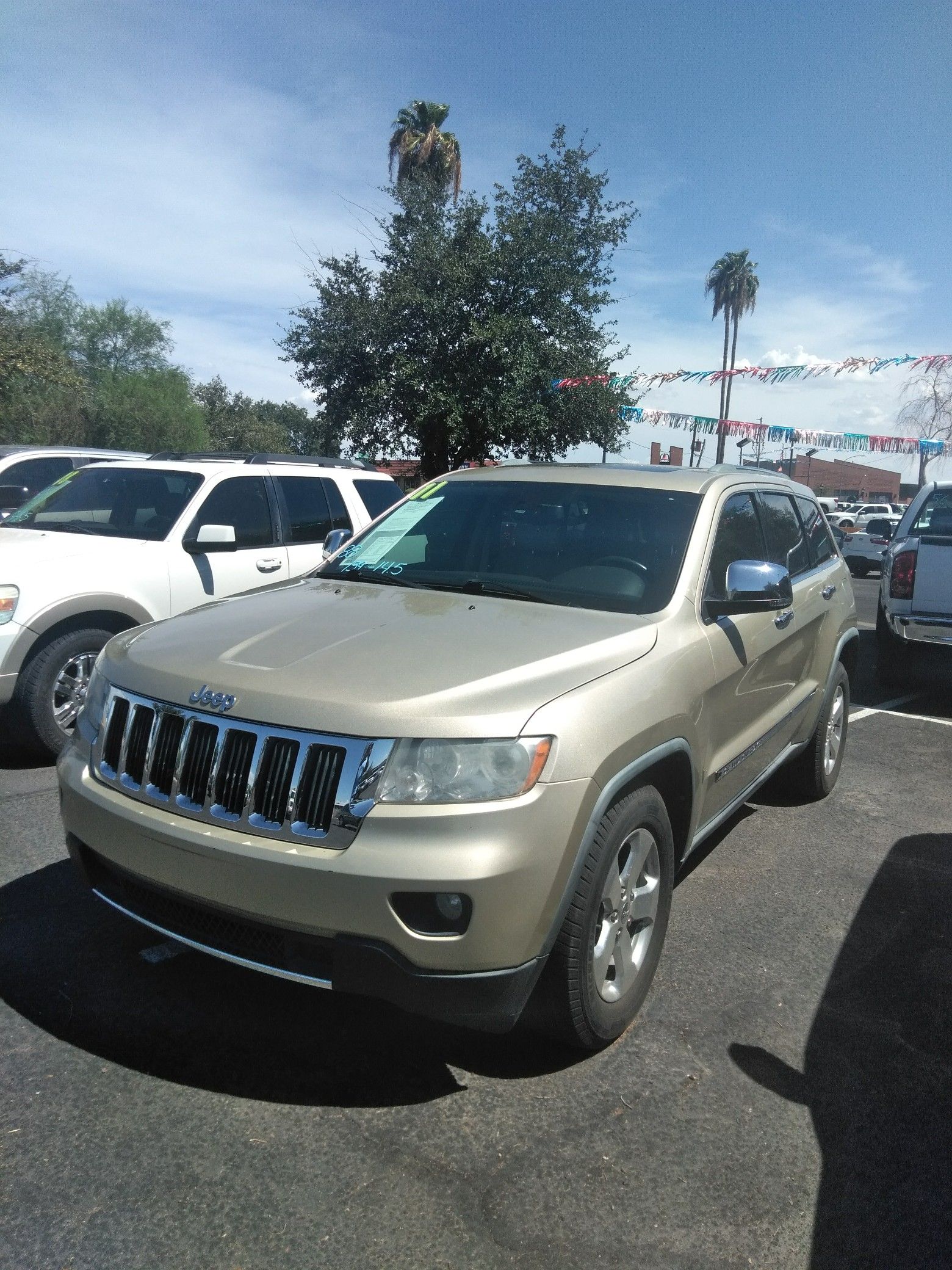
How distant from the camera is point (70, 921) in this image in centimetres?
361

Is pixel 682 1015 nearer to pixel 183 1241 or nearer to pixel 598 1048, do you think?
pixel 598 1048

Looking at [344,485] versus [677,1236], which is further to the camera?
[344,485]

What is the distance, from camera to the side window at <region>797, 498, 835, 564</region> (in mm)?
5355

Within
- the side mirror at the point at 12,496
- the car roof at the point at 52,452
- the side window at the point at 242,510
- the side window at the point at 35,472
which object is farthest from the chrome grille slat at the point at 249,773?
the side window at the point at 35,472

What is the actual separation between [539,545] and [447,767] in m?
1.65

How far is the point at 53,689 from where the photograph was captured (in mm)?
5441

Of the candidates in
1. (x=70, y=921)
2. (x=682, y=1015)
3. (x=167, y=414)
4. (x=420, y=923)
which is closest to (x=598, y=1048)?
(x=682, y=1015)

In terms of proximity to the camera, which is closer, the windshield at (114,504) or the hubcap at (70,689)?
the hubcap at (70,689)

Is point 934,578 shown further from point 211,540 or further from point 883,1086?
point 883,1086

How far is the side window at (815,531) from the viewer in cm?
536

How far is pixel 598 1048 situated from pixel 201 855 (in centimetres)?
131

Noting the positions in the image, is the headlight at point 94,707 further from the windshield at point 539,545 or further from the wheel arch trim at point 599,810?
the wheel arch trim at point 599,810

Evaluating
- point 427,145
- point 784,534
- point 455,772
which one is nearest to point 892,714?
point 784,534

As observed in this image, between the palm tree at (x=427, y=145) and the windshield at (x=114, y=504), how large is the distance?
24403 millimetres
